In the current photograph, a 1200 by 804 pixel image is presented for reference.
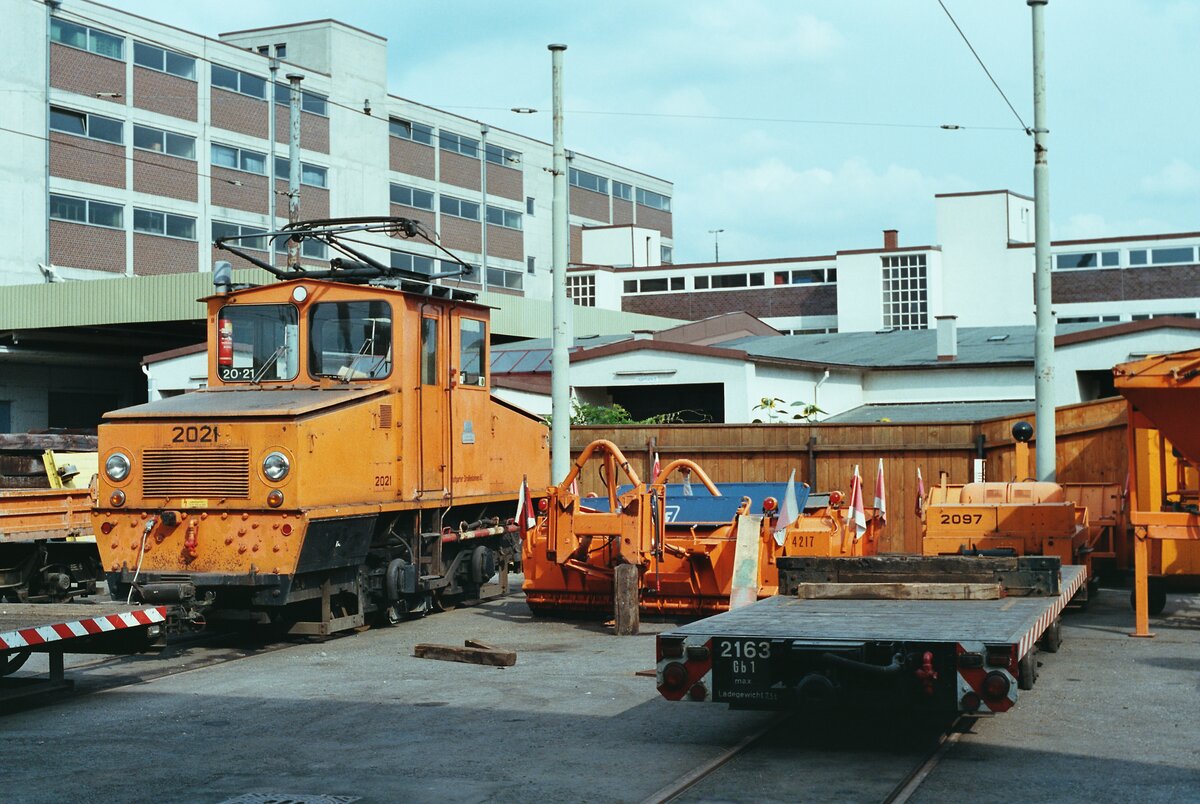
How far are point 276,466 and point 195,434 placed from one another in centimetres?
93

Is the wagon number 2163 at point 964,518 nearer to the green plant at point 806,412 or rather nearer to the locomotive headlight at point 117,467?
the locomotive headlight at point 117,467

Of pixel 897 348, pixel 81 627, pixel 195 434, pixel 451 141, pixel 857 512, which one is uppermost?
pixel 451 141

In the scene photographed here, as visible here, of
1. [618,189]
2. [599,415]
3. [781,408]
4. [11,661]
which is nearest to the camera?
[11,661]

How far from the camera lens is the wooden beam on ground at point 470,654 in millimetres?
12633

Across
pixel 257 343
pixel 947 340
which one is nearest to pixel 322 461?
pixel 257 343

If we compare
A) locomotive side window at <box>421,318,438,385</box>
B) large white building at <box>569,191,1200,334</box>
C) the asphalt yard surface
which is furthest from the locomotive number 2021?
large white building at <box>569,191,1200,334</box>

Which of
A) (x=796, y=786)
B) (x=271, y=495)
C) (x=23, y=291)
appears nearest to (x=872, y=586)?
(x=796, y=786)

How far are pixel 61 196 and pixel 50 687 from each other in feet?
137

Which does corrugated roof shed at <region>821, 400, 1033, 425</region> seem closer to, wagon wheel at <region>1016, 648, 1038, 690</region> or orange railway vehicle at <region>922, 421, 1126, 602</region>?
orange railway vehicle at <region>922, 421, 1126, 602</region>

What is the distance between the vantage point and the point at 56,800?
798 cm

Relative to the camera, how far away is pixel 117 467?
13.4 metres

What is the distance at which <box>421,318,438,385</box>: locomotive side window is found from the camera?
1512cm

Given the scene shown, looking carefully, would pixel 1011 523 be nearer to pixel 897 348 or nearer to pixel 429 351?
pixel 429 351

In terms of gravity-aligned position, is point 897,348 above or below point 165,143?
below
